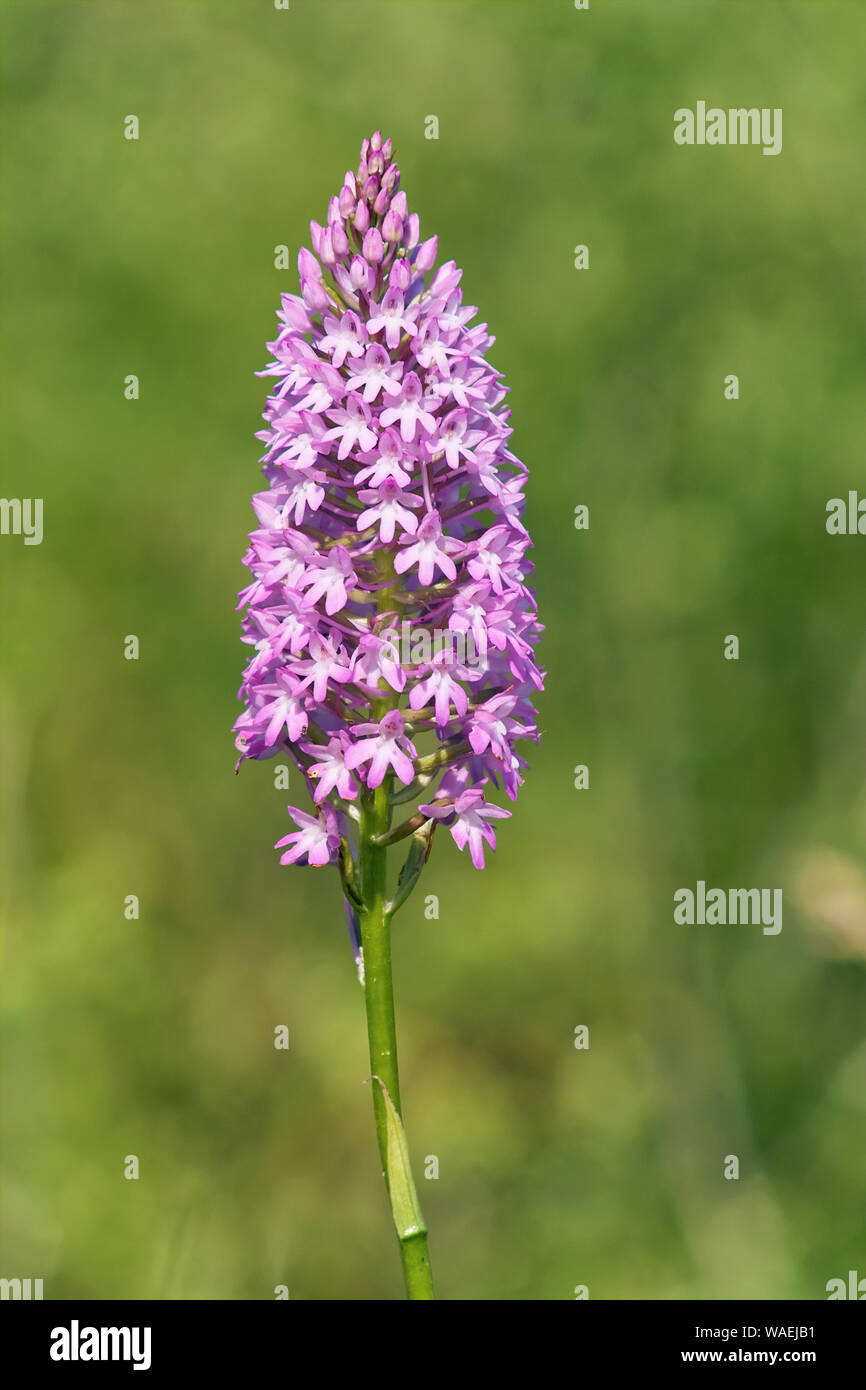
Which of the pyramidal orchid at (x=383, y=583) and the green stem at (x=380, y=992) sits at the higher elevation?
the pyramidal orchid at (x=383, y=583)

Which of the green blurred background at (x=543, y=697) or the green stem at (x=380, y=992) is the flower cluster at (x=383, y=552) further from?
the green blurred background at (x=543, y=697)

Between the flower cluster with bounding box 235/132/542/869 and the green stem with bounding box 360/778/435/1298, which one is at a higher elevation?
the flower cluster with bounding box 235/132/542/869

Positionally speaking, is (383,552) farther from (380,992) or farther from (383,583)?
(380,992)

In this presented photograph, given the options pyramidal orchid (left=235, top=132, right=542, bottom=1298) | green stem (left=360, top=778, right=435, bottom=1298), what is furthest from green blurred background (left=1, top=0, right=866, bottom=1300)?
pyramidal orchid (left=235, top=132, right=542, bottom=1298)

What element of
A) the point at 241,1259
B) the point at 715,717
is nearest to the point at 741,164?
the point at 715,717

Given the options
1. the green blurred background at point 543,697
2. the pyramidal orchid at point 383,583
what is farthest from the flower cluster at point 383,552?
the green blurred background at point 543,697

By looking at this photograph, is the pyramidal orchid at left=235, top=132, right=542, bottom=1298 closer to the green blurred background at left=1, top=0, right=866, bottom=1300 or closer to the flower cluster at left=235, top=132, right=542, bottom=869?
the flower cluster at left=235, top=132, right=542, bottom=869
